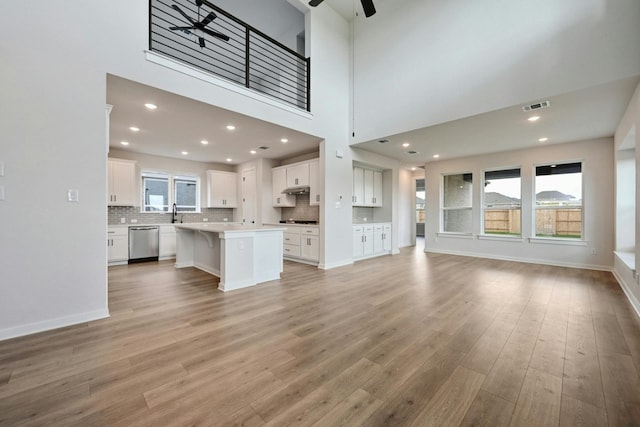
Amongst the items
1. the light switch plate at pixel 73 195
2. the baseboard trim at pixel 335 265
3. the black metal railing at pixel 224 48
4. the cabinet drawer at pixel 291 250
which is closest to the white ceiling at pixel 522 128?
the black metal railing at pixel 224 48

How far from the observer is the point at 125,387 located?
5.46 feet

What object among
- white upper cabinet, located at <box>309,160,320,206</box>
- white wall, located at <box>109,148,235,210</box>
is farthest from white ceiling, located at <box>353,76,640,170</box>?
white wall, located at <box>109,148,235,210</box>

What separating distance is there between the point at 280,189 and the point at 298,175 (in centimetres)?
82

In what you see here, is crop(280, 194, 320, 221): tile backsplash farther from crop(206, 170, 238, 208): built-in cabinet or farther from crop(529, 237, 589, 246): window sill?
crop(529, 237, 589, 246): window sill

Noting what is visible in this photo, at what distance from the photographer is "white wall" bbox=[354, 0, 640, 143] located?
3113 mm

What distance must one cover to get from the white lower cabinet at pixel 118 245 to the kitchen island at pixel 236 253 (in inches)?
59.8

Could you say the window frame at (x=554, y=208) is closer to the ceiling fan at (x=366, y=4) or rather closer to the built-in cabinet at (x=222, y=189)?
the ceiling fan at (x=366, y=4)

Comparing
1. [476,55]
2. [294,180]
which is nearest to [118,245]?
[294,180]

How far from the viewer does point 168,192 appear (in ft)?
23.2

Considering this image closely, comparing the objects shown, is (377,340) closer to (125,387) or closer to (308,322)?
(308,322)

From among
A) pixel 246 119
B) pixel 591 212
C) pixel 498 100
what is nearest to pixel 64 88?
pixel 246 119

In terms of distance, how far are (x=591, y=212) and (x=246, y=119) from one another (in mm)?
7060

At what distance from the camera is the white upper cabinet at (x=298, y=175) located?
6129 millimetres

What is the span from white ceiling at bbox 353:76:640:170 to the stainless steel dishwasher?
530 centimetres
